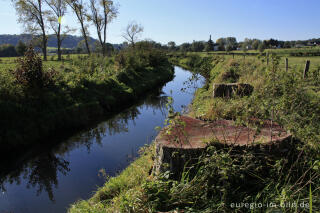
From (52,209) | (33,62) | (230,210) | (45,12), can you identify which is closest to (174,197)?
(230,210)

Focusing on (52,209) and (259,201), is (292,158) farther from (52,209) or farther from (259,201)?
(52,209)

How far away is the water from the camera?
5207mm

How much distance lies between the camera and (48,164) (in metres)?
6.80

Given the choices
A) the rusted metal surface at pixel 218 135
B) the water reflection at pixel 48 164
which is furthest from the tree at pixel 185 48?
the rusted metal surface at pixel 218 135

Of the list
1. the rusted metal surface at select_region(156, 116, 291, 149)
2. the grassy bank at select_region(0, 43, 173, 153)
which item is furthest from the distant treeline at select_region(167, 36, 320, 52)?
the rusted metal surface at select_region(156, 116, 291, 149)

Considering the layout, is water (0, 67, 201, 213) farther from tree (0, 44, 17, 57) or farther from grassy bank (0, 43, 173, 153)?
tree (0, 44, 17, 57)

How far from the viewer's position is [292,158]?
3076 mm

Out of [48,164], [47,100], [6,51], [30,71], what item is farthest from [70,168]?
[6,51]

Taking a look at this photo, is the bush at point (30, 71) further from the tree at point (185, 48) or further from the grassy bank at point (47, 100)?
the tree at point (185, 48)

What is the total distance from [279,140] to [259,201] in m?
0.94

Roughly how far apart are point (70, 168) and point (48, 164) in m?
0.77

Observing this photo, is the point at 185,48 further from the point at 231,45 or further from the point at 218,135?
the point at 218,135

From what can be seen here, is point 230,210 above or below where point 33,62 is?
below

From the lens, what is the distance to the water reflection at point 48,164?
589 cm
